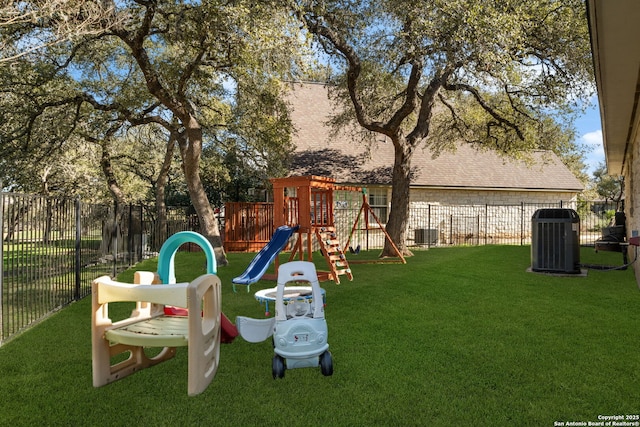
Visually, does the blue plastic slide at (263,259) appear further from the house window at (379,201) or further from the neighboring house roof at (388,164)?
the house window at (379,201)

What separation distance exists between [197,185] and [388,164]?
1069 cm

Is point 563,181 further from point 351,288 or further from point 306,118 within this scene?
point 351,288

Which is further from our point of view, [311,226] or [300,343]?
[311,226]

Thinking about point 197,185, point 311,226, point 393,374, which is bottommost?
point 393,374

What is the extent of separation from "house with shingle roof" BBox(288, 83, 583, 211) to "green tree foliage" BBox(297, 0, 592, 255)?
2.47 metres

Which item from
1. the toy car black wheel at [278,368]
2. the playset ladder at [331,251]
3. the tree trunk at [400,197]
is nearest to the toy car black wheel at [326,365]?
the toy car black wheel at [278,368]

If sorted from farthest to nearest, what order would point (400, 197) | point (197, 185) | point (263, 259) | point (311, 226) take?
point (400, 197), point (197, 185), point (311, 226), point (263, 259)

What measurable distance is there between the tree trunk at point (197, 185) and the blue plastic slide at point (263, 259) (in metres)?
3.69

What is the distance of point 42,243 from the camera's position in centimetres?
674

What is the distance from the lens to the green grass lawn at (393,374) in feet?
11.5

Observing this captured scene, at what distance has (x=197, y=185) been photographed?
44.8 feet

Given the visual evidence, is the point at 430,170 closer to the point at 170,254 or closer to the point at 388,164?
the point at 388,164

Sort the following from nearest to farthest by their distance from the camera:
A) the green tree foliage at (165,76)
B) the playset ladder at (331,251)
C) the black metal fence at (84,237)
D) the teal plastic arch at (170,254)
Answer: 1. the teal plastic arch at (170,254)
2. the black metal fence at (84,237)
3. the green tree foliage at (165,76)
4. the playset ladder at (331,251)

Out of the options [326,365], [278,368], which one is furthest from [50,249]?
[326,365]
